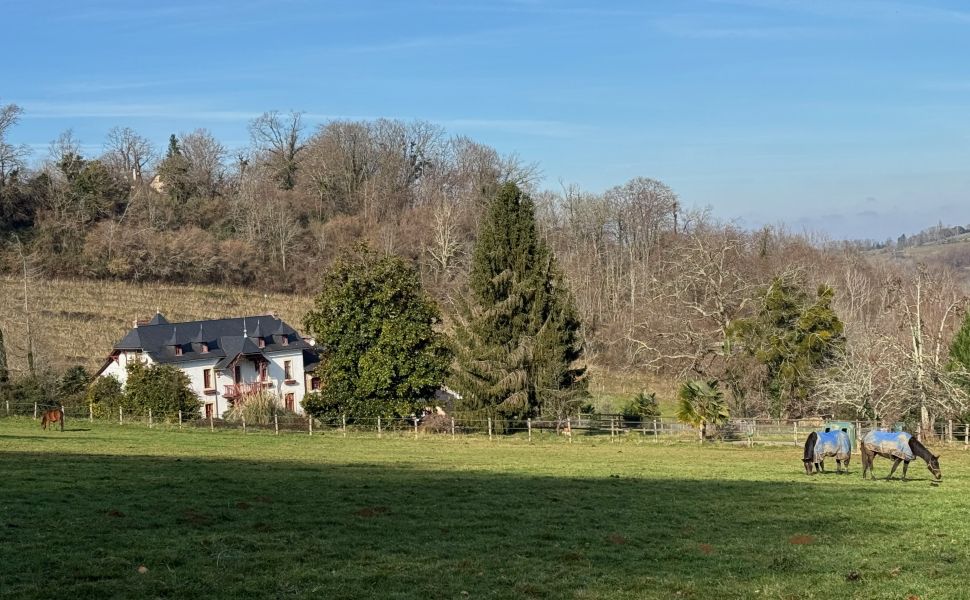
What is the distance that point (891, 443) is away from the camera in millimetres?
24875

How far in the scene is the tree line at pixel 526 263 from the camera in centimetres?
5112

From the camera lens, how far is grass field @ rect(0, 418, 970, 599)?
38.3ft

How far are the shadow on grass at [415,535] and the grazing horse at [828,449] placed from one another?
10.3ft

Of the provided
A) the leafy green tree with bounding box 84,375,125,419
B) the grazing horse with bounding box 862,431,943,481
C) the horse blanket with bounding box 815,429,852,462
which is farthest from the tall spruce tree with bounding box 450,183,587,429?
the grazing horse with bounding box 862,431,943,481

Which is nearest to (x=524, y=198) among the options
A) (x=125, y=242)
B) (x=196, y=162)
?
(x=125, y=242)

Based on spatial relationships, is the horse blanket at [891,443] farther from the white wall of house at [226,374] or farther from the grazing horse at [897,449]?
the white wall of house at [226,374]

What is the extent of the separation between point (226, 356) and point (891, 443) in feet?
155

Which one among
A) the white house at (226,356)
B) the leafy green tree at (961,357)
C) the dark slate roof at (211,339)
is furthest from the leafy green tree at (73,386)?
the leafy green tree at (961,357)

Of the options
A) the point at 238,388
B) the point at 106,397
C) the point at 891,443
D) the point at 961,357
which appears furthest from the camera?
the point at 238,388

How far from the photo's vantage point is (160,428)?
152ft

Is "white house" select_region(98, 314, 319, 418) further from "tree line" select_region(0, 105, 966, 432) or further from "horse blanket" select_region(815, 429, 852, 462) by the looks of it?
"horse blanket" select_region(815, 429, 852, 462)

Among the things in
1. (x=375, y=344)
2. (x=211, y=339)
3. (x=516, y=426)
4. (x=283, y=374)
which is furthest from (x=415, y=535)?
(x=211, y=339)

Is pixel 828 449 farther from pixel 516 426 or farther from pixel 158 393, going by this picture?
pixel 158 393

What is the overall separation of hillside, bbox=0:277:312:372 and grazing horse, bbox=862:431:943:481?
48.5m
